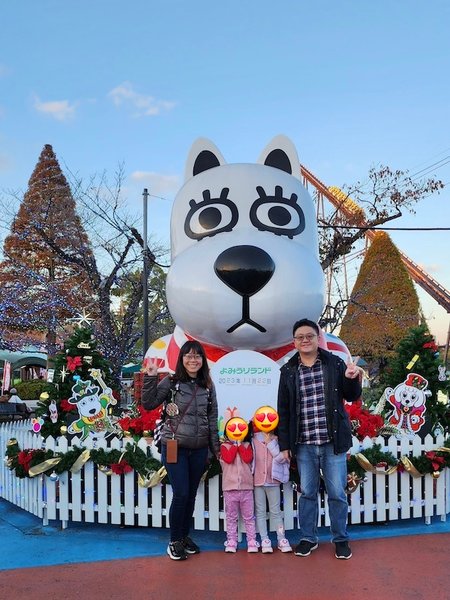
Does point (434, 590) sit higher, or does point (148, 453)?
point (148, 453)

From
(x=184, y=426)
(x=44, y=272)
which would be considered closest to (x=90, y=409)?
(x=184, y=426)

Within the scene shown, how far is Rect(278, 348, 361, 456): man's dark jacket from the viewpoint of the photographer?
3.92 m

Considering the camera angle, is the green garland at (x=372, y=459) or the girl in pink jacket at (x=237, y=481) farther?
the green garland at (x=372, y=459)

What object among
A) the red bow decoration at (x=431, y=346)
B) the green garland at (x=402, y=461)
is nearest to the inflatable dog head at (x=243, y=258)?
the green garland at (x=402, y=461)

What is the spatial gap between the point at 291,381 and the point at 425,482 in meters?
1.85

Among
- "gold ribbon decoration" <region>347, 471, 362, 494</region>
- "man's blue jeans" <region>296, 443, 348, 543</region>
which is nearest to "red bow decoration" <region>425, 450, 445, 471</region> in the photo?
"gold ribbon decoration" <region>347, 471, 362, 494</region>

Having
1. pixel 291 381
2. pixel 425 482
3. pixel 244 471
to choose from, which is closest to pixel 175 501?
pixel 244 471

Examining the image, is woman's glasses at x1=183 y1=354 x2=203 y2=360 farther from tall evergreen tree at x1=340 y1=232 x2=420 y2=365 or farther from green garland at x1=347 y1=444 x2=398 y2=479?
tall evergreen tree at x1=340 y1=232 x2=420 y2=365

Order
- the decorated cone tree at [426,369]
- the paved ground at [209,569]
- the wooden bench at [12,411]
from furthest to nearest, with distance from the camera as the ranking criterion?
the wooden bench at [12,411]
the decorated cone tree at [426,369]
the paved ground at [209,569]

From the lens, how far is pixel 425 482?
197 inches

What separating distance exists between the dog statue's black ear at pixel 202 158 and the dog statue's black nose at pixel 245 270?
5.61ft

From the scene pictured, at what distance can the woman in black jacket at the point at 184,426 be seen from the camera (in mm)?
3904

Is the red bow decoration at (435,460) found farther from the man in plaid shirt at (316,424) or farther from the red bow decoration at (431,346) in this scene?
the man in plaid shirt at (316,424)

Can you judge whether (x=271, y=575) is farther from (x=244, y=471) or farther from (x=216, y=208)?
(x=216, y=208)
